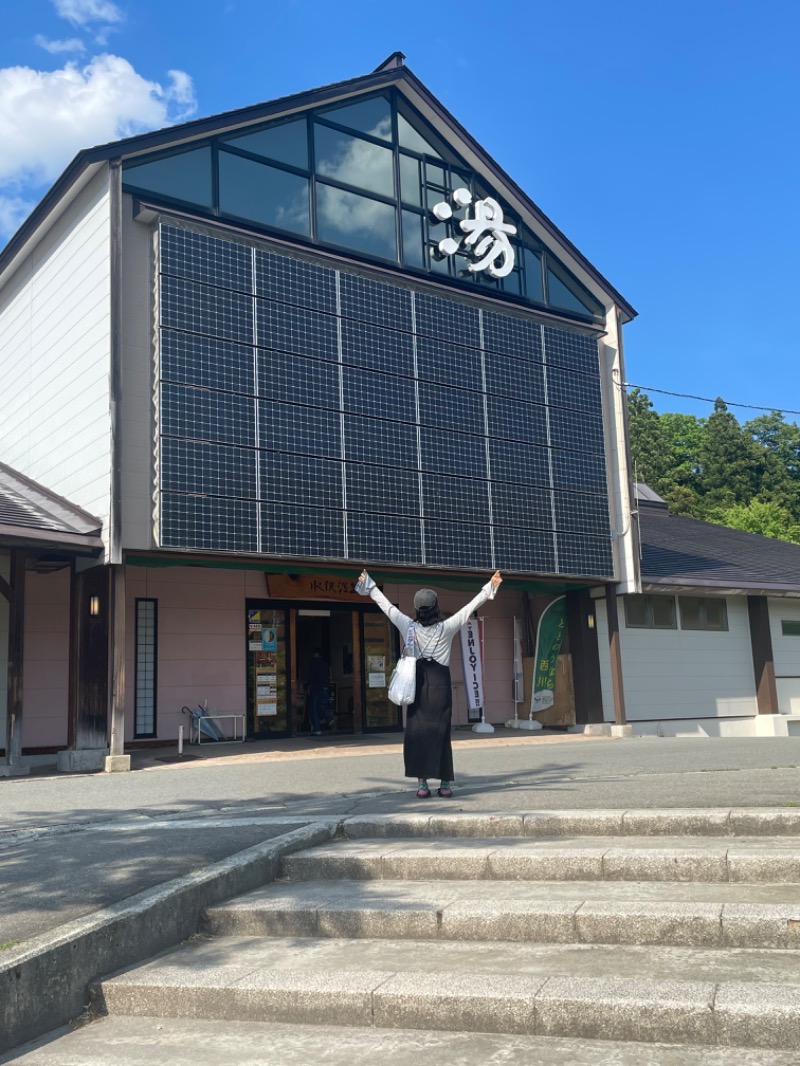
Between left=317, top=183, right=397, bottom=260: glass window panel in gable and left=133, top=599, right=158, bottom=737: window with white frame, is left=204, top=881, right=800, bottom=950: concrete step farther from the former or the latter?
left=317, top=183, right=397, bottom=260: glass window panel in gable

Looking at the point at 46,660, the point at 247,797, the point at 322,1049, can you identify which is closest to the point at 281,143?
the point at 46,660

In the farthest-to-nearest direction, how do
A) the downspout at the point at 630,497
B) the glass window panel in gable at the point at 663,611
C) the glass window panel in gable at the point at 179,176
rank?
the glass window panel in gable at the point at 663,611
the downspout at the point at 630,497
the glass window panel in gable at the point at 179,176

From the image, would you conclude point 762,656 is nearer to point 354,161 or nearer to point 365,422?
point 365,422

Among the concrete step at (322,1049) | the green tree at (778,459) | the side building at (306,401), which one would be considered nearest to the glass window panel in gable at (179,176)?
the side building at (306,401)

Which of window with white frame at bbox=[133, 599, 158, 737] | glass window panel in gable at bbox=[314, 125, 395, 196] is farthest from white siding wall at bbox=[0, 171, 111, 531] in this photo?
glass window panel in gable at bbox=[314, 125, 395, 196]

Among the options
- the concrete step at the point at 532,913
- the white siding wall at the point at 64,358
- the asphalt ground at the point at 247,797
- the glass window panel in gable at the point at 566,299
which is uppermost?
the glass window panel in gable at the point at 566,299

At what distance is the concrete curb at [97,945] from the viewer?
3887 mm

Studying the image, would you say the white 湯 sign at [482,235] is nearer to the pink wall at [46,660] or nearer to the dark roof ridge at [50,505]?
the dark roof ridge at [50,505]

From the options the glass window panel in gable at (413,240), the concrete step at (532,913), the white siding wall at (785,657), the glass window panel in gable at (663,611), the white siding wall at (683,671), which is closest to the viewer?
the concrete step at (532,913)

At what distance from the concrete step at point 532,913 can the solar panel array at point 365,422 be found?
8412 millimetres

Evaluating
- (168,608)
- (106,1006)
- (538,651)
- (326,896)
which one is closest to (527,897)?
(326,896)

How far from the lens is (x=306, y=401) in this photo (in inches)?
577

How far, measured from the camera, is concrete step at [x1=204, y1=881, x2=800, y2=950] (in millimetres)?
4188

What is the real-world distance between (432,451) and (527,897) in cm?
1149
